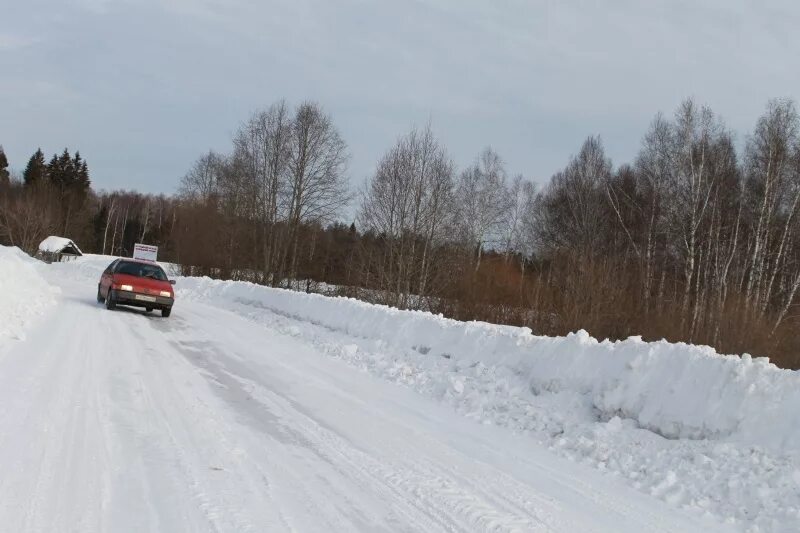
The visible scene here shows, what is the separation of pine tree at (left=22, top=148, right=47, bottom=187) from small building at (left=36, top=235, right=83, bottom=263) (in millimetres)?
35663

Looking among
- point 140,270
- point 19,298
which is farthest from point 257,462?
point 140,270

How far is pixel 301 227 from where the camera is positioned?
43.9m

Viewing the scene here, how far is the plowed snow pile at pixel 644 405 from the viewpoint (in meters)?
6.02

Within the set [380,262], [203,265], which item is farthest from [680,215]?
[203,265]

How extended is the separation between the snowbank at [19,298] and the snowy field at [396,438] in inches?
7.7

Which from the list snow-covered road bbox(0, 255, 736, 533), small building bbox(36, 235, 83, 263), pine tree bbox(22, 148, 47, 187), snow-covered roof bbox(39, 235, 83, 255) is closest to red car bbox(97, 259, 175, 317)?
snow-covered road bbox(0, 255, 736, 533)

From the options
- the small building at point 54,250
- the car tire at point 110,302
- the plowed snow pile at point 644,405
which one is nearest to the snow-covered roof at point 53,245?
the small building at point 54,250

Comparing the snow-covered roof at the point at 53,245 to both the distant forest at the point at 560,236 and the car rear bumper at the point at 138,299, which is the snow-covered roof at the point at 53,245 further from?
the car rear bumper at the point at 138,299

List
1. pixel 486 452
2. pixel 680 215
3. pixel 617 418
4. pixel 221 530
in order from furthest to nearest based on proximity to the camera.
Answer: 1. pixel 680 215
2. pixel 617 418
3. pixel 486 452
4. pixel 221 530

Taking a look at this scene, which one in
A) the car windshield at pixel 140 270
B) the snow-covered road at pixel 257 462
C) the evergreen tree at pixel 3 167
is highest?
the evergreen tree at pixel 3 167

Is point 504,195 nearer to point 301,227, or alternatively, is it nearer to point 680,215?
Result: point 301,227

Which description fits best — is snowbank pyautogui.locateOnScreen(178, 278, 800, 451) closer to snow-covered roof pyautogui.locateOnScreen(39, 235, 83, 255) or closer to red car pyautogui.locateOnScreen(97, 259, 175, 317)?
red car pyautogui.locateOnScreen(97, 259, 175, 317)

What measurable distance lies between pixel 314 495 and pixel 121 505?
1.44 m

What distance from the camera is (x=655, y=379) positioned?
8406 mm
